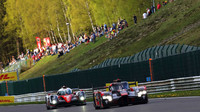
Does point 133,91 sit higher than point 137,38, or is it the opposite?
point 137,38

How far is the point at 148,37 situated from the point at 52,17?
143ft

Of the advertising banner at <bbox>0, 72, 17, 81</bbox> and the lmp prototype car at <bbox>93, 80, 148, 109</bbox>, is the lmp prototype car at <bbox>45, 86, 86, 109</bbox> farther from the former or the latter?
the advertising banner at <bbox>0, 72, 17, 81</bbox>

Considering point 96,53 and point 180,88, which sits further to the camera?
point 96,53

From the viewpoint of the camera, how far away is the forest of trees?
73.6 metres

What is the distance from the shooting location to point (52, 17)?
298 feet

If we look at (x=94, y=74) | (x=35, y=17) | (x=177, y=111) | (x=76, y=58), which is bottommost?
(x=177, y=111)

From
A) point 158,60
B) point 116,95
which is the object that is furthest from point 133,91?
point 158,60

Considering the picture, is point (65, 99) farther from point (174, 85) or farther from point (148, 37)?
point (148, 37)

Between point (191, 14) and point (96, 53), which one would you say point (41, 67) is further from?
point (191, 14)

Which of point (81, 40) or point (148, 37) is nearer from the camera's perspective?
point (148, 37)

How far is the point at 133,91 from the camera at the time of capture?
61.3 feet

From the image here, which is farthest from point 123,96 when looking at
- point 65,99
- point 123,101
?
point 65,99

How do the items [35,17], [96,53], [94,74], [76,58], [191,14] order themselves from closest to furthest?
1. [94,74]
2. [191,14]
3. [96,53]
4. [76,58]
5. [35,17]

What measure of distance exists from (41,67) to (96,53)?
52.6 ft
